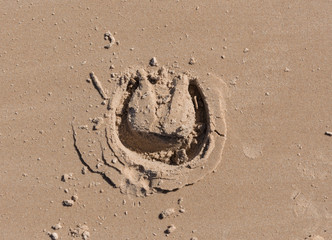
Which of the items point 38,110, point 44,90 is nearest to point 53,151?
point 38,110

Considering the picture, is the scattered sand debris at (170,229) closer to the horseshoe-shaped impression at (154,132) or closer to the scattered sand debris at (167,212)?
the scattered sand debris at (167,212)

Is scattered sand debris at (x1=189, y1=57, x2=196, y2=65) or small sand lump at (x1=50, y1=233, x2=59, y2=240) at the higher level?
scattered sand debris at (x1=189, y1=57, x2=196, y2=65)

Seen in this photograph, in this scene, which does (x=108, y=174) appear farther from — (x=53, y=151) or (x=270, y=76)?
(x=270, y=76)

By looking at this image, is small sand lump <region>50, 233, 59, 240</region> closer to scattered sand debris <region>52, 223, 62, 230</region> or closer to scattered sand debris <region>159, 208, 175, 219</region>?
scattered sand debris <region>52, 223, 62, 230</region>

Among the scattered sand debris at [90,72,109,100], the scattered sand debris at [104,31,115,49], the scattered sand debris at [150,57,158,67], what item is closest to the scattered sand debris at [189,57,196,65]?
the scattered sand debris at [150,57,158,67]

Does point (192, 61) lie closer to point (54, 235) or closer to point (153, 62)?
point (153, 62)

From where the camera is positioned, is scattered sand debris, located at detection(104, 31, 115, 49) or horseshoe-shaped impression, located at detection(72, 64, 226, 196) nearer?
horseshoe-shaped impression, located at detection(72, 64, 226, 196)

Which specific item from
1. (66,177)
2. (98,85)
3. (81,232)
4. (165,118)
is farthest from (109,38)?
(81,232)
